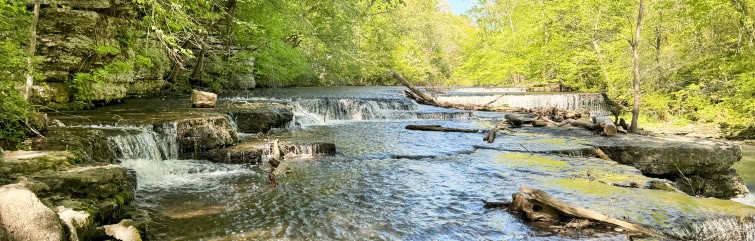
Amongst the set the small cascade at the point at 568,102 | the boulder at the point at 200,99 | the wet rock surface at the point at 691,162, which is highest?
the boulder at the point at 200,99

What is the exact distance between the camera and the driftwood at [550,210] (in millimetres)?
4645

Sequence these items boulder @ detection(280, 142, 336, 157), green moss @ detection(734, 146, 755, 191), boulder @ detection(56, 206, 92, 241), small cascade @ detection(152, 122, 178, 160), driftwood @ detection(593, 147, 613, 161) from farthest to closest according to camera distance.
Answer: green moss @ detection(734, 146, 755, 191) < boulder @ detection(280, 142, 336, 157) < driftwood @ detection(593, 147, 613, 161) < small cascade @ detection(152, 122, 178, 160) < boulder @ detection(56, 206, 92, 241)

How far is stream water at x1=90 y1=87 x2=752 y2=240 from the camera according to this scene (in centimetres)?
478

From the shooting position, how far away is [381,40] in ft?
140

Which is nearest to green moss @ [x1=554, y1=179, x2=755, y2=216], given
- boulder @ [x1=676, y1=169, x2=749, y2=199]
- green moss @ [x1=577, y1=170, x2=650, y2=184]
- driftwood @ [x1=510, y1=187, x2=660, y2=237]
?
green moss @ [x1=577, y1=170, x2=650, y2=184]

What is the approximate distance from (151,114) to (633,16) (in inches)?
546

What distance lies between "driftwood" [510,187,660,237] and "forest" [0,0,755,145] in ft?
19.4

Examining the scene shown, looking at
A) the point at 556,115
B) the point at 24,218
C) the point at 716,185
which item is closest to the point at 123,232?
the point at 24,218

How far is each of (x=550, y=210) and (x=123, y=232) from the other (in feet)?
14.4

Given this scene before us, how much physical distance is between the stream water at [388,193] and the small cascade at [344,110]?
5.79 meters

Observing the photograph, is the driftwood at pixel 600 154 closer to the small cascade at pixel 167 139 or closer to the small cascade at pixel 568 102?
the small cascade at pixel 167 139

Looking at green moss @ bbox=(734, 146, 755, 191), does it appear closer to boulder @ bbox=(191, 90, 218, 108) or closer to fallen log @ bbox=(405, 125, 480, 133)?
fallen log @ bbox=(405, 125, 480, 133)

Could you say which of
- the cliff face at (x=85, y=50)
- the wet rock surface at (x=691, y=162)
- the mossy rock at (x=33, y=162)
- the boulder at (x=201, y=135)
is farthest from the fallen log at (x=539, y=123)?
the mossy rock at (x=33, y=162)

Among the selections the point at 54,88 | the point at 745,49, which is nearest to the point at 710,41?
the point at 745,49
